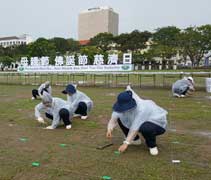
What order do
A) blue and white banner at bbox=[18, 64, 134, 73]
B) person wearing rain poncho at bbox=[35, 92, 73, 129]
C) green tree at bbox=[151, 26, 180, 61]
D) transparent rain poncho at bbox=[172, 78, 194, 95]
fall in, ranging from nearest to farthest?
person wearing rain poncho at bbox=[35, 92, 73, 129] → transparent rain poncho at bbox=[172, 78, 194, 95] → blue and white banner at bbox=[18, 64, 134, 73] → green tree at bbox=[151, 26, 180, 61]

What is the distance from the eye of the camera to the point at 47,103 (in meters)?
6.20

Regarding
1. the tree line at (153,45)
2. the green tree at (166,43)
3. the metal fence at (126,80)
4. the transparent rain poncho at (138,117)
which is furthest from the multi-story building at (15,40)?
the transparent rain poncho at (138,117)

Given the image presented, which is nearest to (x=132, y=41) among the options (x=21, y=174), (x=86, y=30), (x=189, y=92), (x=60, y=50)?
(x=60, y=50)

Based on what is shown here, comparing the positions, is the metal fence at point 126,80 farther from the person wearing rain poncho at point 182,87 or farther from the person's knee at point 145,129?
the person's knee at point 145,129

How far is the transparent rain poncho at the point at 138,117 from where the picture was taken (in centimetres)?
438

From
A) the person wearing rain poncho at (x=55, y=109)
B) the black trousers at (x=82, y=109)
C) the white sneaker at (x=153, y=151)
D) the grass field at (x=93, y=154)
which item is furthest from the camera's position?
the black trousers at (x=82, y=109)

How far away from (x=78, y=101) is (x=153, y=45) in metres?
55.2

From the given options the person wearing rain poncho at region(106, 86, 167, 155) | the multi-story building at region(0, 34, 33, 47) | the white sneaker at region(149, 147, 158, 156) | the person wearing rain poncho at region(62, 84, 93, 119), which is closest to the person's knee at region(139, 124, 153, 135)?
the person wearing rain poncho at region(106, 86, 167, 155)

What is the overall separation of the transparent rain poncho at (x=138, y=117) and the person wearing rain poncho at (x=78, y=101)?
2.50 meters

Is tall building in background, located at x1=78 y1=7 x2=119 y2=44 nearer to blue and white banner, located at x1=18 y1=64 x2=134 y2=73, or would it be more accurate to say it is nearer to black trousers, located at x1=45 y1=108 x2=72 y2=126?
blue and white banner, located at x1=18 y1=64 x2=134 y2=73

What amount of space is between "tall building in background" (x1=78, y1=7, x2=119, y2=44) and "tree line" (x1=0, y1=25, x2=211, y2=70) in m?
27.3

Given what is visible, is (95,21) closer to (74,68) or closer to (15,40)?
(15,40)

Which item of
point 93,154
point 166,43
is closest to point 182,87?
point 93,154

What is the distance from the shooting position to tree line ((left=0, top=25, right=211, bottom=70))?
51812 millimetres
